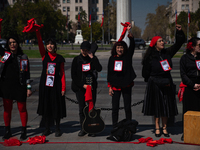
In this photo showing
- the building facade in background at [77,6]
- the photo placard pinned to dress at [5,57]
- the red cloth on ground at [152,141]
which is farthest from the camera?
the building facade in background at [77,6]

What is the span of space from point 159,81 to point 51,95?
2.02m

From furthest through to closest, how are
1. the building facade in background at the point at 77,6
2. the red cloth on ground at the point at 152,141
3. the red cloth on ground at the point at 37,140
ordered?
the building facade in background at the point at 77,6, the red cloth on ground at the point at 37,140, the red cloth on ground at the point at 152,141

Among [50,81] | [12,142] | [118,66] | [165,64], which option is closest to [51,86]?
[50,81]

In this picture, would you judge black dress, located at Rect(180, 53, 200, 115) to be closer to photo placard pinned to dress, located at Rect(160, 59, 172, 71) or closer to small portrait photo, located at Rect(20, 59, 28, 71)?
photo placard pinned to dress, located at Rect(160, 59, 172, 71)

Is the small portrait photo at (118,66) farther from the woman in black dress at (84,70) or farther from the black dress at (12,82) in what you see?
the black dress at (12,82)

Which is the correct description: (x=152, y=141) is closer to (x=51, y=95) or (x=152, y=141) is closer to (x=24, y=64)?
(x=51, y=95)

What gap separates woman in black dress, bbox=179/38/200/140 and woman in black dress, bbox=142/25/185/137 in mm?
243

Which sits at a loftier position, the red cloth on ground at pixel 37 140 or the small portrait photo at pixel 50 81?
the small portrait photo at pixel 50 81

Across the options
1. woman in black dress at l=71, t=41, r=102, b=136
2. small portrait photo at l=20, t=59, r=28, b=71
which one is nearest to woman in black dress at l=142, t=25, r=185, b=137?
woman in black dress at l=71, t=41, r=102, b=136

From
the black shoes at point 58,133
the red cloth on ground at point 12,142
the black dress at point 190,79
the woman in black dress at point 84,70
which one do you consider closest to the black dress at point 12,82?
the red cloth on ground at point 12,142

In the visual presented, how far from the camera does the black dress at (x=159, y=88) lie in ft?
17.0

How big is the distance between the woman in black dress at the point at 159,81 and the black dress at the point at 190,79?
0.25 metres

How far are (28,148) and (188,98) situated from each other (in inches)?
116

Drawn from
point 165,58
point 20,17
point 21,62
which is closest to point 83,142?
point 21,62
